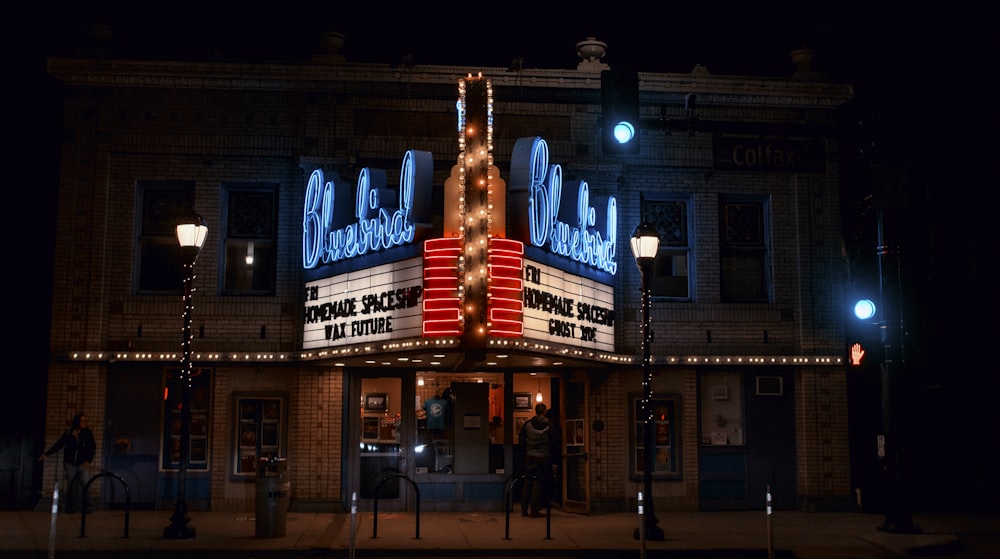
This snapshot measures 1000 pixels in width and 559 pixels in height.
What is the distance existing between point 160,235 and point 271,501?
7283 mm

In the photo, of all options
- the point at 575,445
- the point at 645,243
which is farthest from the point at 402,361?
the point at 645,243

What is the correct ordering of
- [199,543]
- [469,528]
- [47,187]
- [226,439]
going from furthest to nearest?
[47,187] → [226,439] → [469,528] → [199,543]

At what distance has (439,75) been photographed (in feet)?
66.2

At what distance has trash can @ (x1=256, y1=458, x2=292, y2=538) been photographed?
15.3 m

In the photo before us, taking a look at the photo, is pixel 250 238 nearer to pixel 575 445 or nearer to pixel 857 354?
pixel 575 445

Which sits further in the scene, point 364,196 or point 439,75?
point 439,75

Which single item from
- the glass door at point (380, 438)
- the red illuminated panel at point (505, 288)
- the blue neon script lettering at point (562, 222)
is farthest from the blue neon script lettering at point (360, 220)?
the glass door at point (380, 438)

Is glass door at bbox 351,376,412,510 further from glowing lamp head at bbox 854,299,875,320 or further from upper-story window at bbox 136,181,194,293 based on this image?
glowing lamp head at bbox 854,299,875,320

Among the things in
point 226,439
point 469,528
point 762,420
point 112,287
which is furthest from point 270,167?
point 762,420

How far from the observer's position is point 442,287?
1537 cm

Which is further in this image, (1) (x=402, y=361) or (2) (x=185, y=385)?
(1) (x=402, y=361)

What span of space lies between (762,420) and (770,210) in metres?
4.57

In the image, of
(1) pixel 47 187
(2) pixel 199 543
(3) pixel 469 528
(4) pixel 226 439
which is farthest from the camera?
(1) pixel 47 187

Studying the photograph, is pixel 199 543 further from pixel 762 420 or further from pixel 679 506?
pixel 762 420
